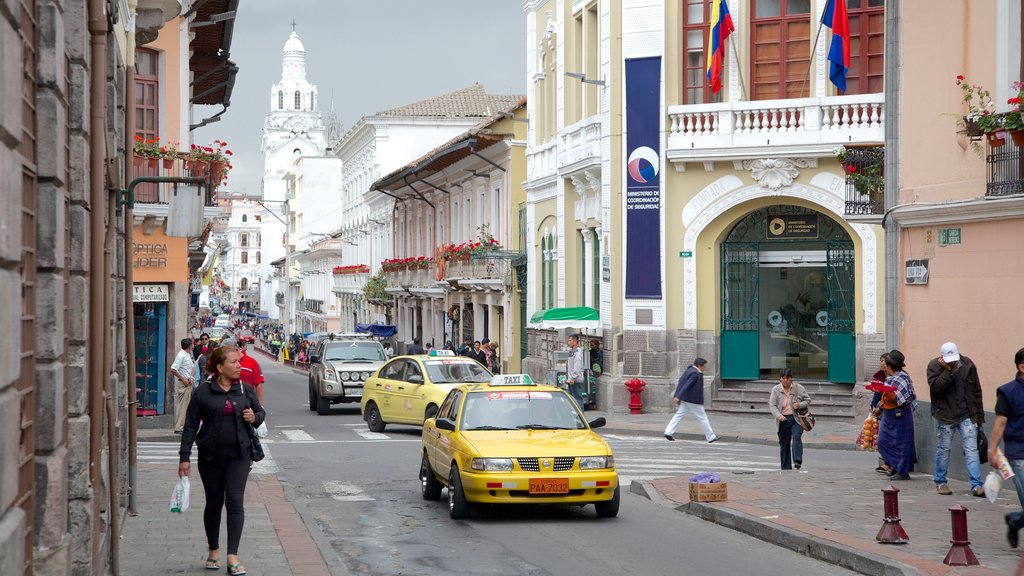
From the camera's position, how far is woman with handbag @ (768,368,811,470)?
1844 cm

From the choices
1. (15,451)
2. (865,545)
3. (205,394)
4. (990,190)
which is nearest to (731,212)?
(990,190)

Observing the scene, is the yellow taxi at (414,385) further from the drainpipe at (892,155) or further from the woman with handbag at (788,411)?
the drainpipe at (892,155)

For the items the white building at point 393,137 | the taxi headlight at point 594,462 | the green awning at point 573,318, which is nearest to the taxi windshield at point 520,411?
the taxi headlight at point 594,462

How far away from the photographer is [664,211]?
30672 millimetres

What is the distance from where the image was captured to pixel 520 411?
1519 centimetres

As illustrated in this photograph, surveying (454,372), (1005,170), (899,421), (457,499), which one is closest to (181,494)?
(457,499)

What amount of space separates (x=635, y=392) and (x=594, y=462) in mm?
16677

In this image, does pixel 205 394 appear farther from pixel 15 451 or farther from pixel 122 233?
pixel 15 451

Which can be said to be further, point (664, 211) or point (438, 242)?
point (438, 242)

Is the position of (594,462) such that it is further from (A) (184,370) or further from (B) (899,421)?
(A) (184,370)

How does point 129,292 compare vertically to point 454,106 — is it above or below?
below

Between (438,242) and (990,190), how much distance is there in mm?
41416

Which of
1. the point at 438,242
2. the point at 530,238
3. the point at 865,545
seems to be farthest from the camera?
the point at 438,242

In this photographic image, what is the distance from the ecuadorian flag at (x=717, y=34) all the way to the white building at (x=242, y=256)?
524ft
